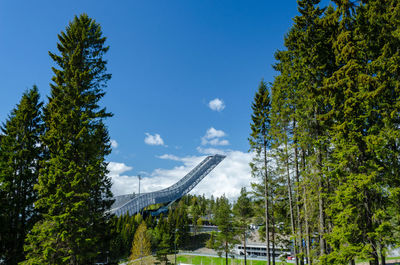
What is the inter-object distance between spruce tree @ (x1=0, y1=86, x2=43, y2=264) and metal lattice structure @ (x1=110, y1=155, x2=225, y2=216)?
28.0 m

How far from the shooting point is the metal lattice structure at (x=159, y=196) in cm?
5234

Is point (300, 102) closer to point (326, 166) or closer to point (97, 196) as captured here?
point (326, 166)

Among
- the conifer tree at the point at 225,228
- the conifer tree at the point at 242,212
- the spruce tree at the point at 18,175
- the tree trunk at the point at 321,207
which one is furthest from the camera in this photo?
the conifer tree at the point at 242,212

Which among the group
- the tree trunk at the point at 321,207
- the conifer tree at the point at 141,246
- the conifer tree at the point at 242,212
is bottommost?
the conifer tree at the point at 141,246

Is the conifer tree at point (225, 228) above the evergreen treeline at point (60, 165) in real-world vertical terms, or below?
below

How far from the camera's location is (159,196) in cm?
6141

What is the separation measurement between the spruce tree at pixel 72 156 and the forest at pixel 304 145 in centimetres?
6

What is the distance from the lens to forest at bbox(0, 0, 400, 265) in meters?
8.75

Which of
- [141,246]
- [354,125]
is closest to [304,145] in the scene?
[354,125]

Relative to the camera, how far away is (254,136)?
689 inches

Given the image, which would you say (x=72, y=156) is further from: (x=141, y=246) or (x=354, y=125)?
(x=141, y=246)

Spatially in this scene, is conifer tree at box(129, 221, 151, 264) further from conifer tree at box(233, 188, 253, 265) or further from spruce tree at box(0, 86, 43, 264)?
spruce tree at box(0, 86, 43, 264)

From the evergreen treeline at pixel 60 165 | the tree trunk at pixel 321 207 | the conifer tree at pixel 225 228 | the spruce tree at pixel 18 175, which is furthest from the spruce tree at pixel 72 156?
the conifer tree at pixel 225 228

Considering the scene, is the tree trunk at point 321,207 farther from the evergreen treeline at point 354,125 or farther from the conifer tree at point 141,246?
the conifer tree at point 141,246
